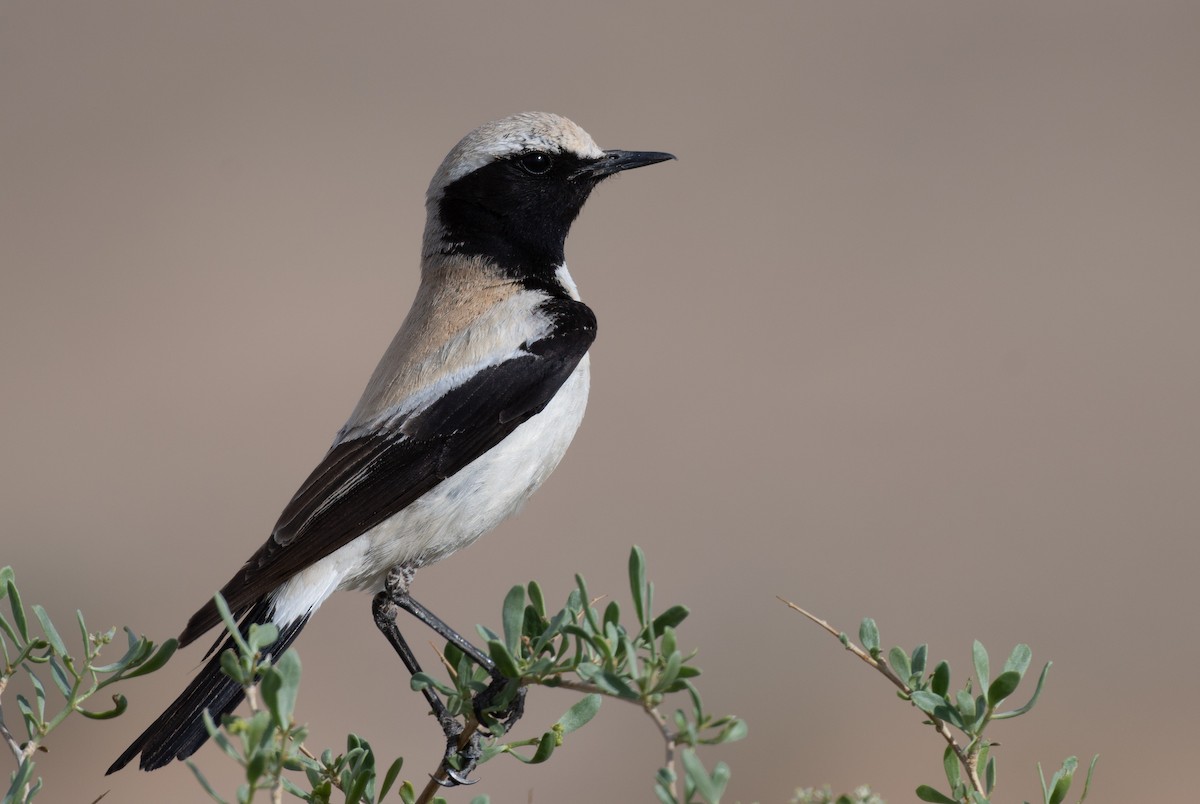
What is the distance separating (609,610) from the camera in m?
1.61

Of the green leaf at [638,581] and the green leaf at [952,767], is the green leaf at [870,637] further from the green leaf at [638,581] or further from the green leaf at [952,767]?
the green leaf at [638,581]

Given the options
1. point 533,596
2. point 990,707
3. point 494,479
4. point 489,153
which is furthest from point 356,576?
point 990,707

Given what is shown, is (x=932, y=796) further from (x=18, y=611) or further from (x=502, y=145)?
(x=502, y=145)

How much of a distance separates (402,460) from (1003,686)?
212 cm

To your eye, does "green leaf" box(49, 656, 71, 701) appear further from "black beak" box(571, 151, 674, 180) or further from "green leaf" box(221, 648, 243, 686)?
"black beak" box(571, 151, 674, 180)

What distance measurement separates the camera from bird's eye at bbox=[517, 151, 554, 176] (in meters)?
4.24

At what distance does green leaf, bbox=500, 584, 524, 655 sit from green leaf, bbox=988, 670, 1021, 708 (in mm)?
650

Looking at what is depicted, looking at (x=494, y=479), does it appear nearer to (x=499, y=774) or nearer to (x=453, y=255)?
(x=453, y=255)

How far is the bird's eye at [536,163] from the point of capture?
167 inches

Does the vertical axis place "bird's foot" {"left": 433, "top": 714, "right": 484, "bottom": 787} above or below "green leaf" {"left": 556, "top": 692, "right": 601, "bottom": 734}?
below

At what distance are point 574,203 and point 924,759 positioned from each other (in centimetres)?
412

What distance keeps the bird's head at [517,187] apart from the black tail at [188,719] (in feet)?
5.32

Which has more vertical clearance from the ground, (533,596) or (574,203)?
(574,203)

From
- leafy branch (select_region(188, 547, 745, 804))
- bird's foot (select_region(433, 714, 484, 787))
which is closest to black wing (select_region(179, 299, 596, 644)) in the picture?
bird's foot (select_region(433, 714, 484, 787))
